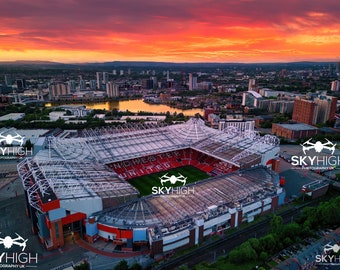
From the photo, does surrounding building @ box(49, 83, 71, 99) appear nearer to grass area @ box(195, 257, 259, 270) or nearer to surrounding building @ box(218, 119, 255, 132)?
surrounding building @ box(218, 119, 255, 132)

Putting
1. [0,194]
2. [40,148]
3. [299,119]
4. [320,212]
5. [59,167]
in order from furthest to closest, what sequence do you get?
[299,119] → [40,148] → [0,194] → [59,167] → [320,212]

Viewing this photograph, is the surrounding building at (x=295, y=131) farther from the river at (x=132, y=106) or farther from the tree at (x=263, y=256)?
the tree at (x=263, y=256)

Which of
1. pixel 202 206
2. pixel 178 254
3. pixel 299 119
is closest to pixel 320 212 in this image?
pixel 202 206

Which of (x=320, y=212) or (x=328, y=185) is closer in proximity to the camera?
(x=320, y=212)

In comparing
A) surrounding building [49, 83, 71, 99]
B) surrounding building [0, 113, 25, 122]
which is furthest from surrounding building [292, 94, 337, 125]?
surrounding building [49, 83, 71, 99]

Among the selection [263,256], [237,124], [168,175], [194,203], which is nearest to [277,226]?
[263,256]

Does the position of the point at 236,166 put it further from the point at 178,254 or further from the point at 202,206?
the point at 178,254
